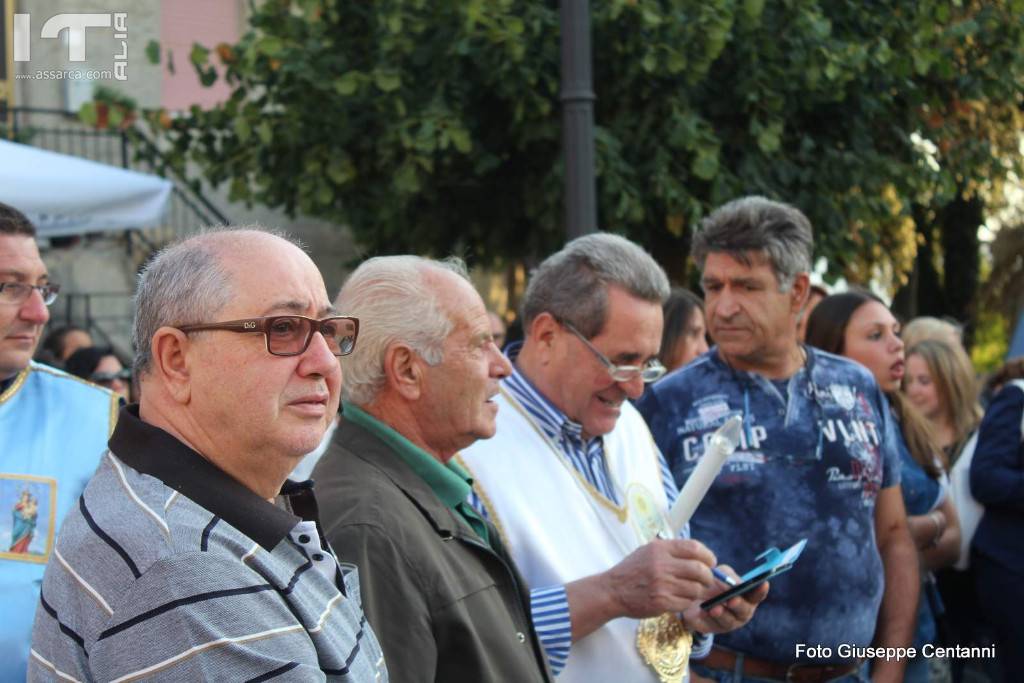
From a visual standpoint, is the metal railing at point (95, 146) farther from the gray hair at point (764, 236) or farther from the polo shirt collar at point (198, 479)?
the polo shirt collar at point (198, 479)

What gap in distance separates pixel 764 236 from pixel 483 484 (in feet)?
4.48

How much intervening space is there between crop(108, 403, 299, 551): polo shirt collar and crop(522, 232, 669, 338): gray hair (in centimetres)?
157

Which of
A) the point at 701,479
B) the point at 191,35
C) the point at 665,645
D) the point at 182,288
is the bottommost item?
the point at 665,645

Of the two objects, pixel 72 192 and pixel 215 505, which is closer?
pixel 215 505

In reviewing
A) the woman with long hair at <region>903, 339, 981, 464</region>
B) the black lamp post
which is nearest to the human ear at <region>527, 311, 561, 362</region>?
the black lamp post

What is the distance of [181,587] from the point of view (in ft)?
5.23

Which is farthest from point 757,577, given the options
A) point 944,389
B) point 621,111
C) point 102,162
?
point 102,162

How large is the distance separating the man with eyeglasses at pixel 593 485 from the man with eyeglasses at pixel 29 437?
3.08 feet

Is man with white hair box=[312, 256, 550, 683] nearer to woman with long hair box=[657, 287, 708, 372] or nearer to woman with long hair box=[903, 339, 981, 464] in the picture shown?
woman with long hair box=[657, 287, 708, 372]

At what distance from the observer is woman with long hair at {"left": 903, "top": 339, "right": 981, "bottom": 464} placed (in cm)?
596

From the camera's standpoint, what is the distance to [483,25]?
7035 millimetres

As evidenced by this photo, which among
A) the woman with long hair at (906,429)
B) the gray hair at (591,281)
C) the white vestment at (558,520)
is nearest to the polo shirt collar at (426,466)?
the white vestment at (558,520)

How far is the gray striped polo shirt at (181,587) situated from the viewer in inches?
62.4

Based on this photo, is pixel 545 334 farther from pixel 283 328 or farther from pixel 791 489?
pixel 283 328
